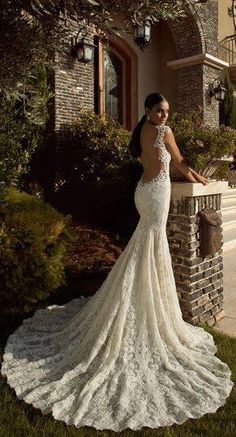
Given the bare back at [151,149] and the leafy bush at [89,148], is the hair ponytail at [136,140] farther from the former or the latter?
the leafy bush at [89,148]

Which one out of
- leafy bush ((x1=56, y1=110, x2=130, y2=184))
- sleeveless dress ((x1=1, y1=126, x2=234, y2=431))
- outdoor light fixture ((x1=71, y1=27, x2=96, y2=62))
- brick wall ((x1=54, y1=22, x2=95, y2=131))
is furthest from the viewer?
brick wall ((x1=54, y1=22, x2=95, y2=131))

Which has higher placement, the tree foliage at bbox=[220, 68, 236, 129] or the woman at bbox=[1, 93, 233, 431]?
the tree foliage at bbox=[220, 68, 236, 129]

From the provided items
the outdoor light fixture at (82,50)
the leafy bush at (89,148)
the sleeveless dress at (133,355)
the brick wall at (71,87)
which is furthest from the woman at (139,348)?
the outdoor light fixture at (82,50)

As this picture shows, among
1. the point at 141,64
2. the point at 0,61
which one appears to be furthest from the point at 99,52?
the point at 0,61

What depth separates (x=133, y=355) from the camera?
3.57 m

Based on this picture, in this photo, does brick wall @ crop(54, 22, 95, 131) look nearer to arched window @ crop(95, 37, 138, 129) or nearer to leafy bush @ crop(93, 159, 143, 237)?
leafy bush @ crop(93, 159, 143, 237)

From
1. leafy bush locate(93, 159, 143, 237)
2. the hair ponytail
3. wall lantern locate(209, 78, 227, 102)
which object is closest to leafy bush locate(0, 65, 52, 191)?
the hair ponytail

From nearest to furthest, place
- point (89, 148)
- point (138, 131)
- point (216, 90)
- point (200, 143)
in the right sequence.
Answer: point (138, 131), point (200, 143), point (89, 148), point (216, 90)

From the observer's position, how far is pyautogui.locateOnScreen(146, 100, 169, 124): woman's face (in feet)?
11.7

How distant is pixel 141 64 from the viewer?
14.3 metres

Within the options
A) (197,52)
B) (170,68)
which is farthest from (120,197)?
(170,68)

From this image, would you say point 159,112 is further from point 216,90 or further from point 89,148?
point 216,90

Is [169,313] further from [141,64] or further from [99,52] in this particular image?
[141,64]

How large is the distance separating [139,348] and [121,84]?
39.0ft
